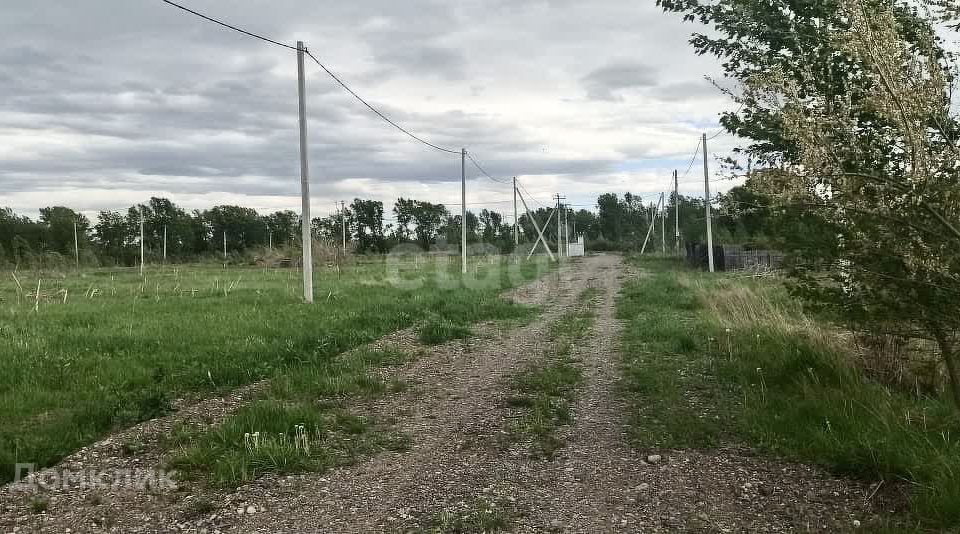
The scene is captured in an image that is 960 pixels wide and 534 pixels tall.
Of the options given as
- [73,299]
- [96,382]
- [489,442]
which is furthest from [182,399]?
[73,299]

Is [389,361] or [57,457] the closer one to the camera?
[57,457]

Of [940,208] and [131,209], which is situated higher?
[131,209]

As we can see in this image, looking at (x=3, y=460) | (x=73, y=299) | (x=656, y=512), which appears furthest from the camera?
(x=73, y=299)

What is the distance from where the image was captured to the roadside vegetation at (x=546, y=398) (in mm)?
4516

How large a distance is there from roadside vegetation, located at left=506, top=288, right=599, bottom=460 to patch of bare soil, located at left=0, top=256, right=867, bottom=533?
0.13m

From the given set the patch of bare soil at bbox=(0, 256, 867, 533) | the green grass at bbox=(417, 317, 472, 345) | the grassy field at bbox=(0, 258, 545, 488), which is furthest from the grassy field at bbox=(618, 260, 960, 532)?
the grassy field at bbox=(0, 258, 545, 488)

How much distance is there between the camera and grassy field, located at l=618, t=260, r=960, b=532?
3.50 metres

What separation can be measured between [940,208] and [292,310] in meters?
10.0

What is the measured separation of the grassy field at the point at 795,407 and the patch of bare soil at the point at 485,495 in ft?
0.86

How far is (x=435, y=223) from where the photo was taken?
9219cm

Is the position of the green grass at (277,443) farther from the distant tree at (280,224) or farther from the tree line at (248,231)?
the distant tree at (280,224)

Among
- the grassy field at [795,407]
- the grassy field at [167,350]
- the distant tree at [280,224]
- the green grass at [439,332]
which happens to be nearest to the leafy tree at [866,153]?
the grassy field at [795,407]

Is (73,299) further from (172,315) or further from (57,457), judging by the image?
(57,457)

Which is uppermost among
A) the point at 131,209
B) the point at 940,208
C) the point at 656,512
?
the point at 131,209
